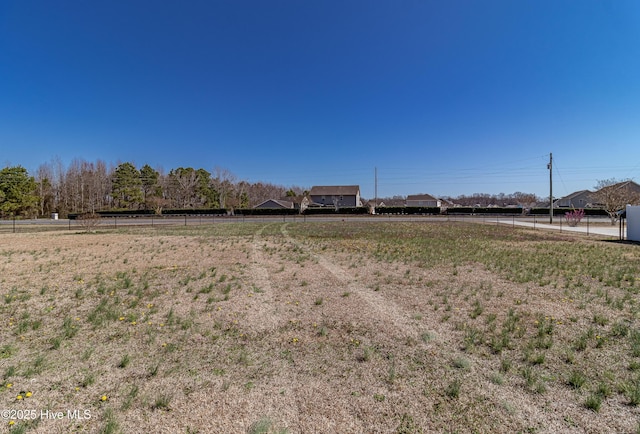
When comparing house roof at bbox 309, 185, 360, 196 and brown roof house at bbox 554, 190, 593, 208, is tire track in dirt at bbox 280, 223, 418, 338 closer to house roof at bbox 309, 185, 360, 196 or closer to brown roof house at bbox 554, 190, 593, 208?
house roof at bbox 309, 185, 360, 196

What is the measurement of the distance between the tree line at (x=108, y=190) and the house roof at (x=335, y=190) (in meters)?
17.8

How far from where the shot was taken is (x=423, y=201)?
79.1m

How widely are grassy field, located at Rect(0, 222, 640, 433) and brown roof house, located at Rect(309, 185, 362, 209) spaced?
64.6 metres

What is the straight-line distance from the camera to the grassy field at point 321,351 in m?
2.67

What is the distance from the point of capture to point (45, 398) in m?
2.90

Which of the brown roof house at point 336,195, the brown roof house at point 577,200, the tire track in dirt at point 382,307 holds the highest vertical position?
the brown roof house at point 336,195

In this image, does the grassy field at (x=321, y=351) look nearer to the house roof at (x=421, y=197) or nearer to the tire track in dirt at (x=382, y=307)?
the tire track in dirt at (x=382, y=307)

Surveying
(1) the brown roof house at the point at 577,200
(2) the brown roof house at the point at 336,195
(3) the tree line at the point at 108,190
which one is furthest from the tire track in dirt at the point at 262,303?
(1) the brown roof house at the point at 577,200

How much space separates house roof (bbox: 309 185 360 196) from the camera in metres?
73.7

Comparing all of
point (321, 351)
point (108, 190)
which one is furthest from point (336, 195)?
point (321, 351)

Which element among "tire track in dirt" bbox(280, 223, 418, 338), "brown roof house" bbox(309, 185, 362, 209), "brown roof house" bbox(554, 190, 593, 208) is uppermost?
"brown roof house" bbox(309, 185, 362, 209)

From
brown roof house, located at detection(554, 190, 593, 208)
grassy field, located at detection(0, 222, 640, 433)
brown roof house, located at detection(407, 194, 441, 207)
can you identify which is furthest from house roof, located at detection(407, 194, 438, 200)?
grassy field, located at detection(0, 222, 640, 433)

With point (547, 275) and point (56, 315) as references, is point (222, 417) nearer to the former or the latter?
point (56, 315)

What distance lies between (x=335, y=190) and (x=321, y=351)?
2840 inches
